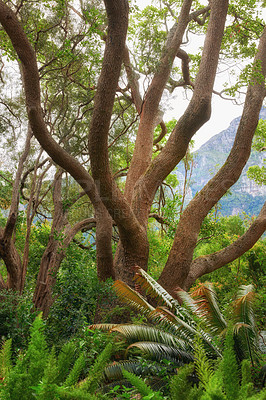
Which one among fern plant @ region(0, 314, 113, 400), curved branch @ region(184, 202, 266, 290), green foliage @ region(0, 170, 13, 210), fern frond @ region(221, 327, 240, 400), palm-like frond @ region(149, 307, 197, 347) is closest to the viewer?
fern plant @ region(0, 314, 113, 400)

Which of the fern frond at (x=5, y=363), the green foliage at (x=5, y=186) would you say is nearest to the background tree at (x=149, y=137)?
the fern frond at (x=5, y=363)

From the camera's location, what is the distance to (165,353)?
134 inches

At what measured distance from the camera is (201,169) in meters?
97.4

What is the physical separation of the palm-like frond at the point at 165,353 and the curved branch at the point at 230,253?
2546mm

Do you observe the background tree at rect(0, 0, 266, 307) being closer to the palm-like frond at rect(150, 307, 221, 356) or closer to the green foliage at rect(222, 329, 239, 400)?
the palm-like frond at rect(150, 307, 221, 356)

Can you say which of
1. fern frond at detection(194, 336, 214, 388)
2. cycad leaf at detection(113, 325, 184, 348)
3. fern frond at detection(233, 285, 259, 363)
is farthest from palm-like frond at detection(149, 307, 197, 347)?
fern frond at detection(194, 336, 214, 388)

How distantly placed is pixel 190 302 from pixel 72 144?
18.4 feet

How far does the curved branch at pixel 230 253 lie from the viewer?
6109 millimetres

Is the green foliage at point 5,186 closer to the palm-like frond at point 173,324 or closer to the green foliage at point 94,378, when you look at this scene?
the palm-like frond at point 173,324

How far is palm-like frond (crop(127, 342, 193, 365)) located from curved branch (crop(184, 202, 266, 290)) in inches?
100

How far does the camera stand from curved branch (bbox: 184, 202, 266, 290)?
241 inches

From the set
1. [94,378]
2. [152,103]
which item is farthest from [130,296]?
[152,103]

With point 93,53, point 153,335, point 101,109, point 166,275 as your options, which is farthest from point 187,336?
point 93,53

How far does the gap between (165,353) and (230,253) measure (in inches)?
134
